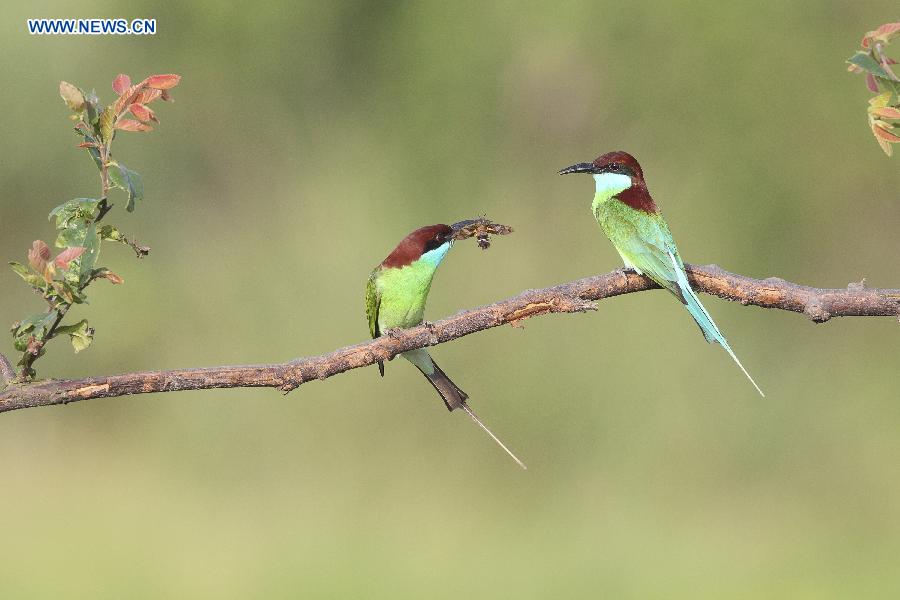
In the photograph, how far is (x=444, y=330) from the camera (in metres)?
2.26

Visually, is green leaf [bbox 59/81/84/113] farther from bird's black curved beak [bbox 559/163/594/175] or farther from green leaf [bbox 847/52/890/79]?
bird's black curved beak [bbox 559/163/594/175]

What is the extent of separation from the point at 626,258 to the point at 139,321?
3642mm

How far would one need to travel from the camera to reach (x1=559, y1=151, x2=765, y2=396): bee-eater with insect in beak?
8.74 ft

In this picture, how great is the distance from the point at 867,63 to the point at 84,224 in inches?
52.5

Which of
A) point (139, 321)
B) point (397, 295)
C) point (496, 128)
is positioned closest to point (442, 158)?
point (496, 128)

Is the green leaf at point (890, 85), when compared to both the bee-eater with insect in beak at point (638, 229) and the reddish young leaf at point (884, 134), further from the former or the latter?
the bee-eater with insect in beak at point (638, 229)

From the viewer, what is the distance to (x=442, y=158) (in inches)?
233

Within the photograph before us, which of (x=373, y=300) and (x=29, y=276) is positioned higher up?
(x=29, y=276)

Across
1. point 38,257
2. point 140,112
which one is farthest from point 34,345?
point 140,112

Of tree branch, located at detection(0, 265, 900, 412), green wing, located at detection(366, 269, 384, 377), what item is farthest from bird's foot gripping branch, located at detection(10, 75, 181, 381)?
green wing, located at detection(366, 269, 384, 377)

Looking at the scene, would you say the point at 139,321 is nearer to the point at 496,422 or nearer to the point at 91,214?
the point at 496,422

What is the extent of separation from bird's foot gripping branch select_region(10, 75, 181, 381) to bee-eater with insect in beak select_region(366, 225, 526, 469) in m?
1.05

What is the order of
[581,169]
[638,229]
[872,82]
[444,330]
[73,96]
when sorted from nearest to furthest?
[73,96]
[872,82]
[444,330]
[638,229]
[581,169]

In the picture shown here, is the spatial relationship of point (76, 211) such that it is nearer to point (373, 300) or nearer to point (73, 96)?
point (73, 96)
